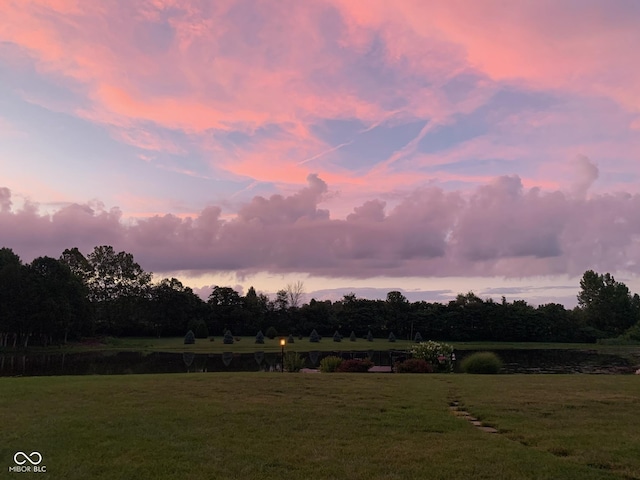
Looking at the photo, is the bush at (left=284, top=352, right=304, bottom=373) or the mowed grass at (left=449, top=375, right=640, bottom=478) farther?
the bush at (left=284, top=352, right=304, bottom=373)

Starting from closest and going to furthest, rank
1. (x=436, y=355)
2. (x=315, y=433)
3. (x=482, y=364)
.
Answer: (x=315, y=433) < (x=482, y=364) < (x=436, y=355)

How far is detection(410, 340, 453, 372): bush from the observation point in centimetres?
2703

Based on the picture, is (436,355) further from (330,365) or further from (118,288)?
(118,288)

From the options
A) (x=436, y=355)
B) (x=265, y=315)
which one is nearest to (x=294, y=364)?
A: (x=436, y=355)

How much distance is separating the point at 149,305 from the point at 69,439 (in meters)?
72.9

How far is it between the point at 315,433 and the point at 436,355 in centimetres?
2043

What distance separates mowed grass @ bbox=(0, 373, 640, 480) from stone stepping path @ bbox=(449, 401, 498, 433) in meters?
0.22

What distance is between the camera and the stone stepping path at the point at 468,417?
9484mm

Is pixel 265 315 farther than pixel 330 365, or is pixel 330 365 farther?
pixel 265 315

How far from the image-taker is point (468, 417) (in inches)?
421

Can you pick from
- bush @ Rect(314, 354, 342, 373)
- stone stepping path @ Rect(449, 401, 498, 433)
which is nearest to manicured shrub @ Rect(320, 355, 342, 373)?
bush @ Rect(314, 354, 342, 373)

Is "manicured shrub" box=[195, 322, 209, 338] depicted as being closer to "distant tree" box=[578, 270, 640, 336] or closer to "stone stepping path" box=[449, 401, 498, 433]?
"stone stepping path" box=[449, 401, 498, 433]

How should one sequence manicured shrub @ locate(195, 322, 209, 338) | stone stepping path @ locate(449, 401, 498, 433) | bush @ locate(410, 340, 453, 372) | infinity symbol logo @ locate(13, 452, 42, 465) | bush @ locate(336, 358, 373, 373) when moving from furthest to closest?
manicured shrub @ locate(195, 322, 209, 338) → bush @ locate(410, 340, 453, 372) → bush @ locate(336, 358, 373, 373) → stone stepping path @ locate(449, 401, 498, 433) → infinity symbol logo @ locate(13, 452, 42, 465)

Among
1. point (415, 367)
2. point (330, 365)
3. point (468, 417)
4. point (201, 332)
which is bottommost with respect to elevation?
point (201, 332)
